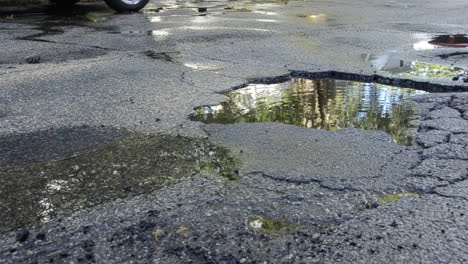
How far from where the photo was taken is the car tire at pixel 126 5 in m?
9.67

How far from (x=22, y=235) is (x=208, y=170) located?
3.28ft

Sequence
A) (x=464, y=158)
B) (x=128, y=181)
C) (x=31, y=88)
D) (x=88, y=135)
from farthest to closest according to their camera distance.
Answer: (x=31, y=88) → (x=88, y=135) → (x=464, y=158) → (x=128, y=181)

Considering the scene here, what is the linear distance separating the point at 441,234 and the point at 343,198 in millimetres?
480

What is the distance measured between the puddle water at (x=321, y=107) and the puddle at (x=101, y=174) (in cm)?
64

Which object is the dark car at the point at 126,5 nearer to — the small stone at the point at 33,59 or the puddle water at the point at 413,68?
the small stone at the point at 33,59

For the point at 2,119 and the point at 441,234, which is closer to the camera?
the point at 441,234

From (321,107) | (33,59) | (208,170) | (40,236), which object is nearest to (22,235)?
(40,236)

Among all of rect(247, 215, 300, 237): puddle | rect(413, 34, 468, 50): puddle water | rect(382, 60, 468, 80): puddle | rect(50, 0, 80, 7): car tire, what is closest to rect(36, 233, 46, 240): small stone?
rect(247, 215, 300, 237): puddle

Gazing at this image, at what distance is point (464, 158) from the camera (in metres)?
2.86

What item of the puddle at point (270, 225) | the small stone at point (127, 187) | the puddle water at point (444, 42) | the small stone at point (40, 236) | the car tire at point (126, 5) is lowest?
the puddle at point (270, 225)

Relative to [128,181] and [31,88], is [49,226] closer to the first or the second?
[128,181]

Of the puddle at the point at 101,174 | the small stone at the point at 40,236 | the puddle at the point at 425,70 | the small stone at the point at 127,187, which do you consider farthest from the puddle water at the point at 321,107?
the small stone at the point at 40,236

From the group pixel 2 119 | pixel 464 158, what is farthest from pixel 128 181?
pixel 464 158

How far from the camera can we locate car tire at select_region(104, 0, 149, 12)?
9672mm
